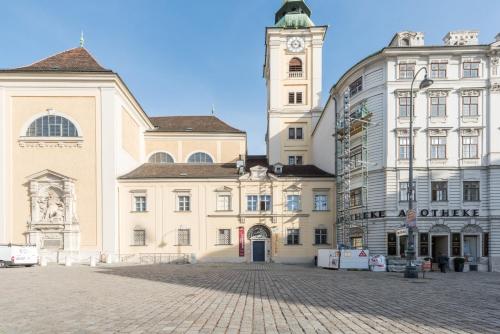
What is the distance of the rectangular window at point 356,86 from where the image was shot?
1342 inches

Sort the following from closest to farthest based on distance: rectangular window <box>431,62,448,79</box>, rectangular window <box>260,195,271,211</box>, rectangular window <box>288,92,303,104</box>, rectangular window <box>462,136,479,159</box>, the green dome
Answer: rectangular window <box>462,136,479,159</box> < rectangular window <box>431,62,448,79</box> < rectangular window <box>260,195,271,211</box> < rectangular window <box>288,92,303,104</box> < the green dome

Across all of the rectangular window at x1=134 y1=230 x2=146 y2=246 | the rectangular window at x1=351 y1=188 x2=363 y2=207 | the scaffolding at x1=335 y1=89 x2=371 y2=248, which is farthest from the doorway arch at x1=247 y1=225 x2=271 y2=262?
the rectangular window at x1=134 y1=230 x2=146 y2=246

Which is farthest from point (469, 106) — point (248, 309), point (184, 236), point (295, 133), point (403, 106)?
point (248, 309)

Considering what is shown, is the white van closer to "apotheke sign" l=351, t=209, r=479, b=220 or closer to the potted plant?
"apotheke sign" l=351, t=209, r=479, b=220

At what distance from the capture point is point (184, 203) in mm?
38781

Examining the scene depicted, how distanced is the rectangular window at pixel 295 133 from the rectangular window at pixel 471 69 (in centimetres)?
2272

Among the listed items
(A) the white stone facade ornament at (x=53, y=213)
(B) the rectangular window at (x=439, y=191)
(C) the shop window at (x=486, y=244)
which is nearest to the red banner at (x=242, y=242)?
(A) the white stone facade ornament at (x=53, y=213)

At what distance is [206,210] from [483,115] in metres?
24.8

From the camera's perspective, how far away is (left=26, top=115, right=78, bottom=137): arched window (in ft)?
125

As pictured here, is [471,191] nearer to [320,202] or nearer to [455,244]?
[455,244]

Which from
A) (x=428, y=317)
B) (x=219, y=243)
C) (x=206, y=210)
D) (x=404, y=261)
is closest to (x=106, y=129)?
(x=206, y=210)

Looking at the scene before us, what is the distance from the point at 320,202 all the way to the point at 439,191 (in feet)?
36.9

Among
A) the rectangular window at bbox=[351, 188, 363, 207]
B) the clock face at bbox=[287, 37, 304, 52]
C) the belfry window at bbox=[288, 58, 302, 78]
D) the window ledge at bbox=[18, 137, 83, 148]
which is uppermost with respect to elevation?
the clock face at bbox=[287, 37, 304, 52]

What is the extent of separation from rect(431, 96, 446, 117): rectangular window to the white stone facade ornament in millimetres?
31986
